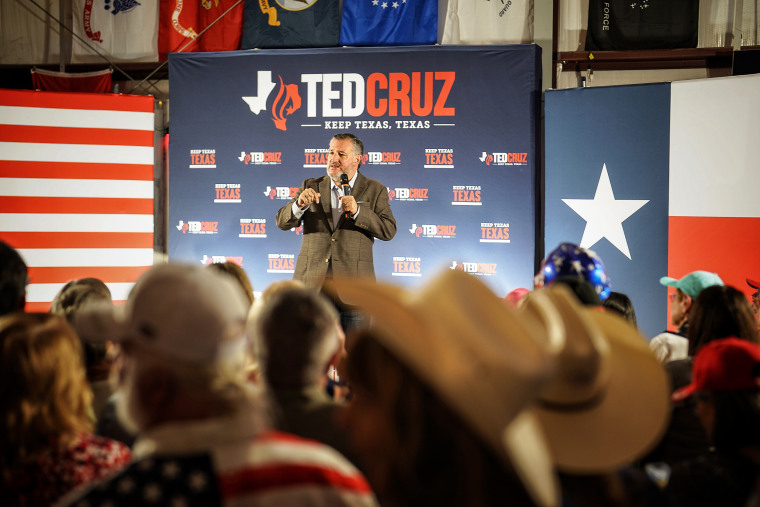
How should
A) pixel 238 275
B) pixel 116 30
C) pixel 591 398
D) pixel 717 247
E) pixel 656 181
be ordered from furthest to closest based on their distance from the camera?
pixel 116 30 → pixel 656 181 → pixel 717 247 → pixel 238 275 → pixel 591 398

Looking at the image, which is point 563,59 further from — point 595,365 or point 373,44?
point 595,365

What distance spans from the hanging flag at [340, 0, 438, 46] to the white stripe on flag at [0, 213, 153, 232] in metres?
2.54

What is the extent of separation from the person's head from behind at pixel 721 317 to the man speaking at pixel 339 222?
2713 millimetres

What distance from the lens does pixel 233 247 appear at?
6906mm

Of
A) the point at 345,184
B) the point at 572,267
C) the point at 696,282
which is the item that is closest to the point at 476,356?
the point at 572,267

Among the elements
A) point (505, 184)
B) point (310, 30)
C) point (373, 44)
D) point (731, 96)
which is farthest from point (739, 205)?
point (310, 30)

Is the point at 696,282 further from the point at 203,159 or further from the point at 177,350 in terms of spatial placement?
the point at 203,159

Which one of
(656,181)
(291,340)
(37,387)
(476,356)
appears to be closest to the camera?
(476,356)

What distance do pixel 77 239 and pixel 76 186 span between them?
0.46 meters

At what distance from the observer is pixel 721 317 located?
2486 millimetres

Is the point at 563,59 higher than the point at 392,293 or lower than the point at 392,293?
higher

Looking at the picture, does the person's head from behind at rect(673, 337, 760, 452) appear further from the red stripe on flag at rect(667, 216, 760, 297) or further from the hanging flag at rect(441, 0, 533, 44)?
the hanging flag at rect(441, 0, 533, 44)

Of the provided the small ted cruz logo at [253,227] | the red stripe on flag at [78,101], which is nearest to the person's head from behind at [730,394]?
the small ted cruz logo at [253,227]

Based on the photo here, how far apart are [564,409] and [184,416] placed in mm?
576
